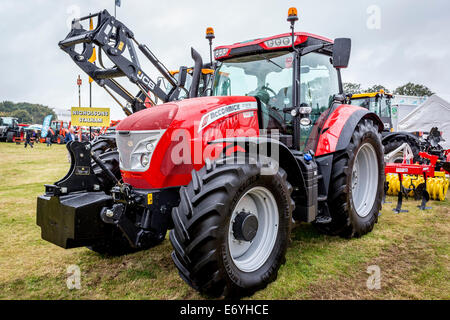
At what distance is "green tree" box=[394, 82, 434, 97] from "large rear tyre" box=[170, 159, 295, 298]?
57054 millimetres

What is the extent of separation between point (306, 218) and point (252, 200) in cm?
75

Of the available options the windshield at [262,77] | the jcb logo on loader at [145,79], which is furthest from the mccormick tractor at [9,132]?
the windshield at [262,77]

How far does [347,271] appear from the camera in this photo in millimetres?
3186

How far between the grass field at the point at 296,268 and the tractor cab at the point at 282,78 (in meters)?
1.30

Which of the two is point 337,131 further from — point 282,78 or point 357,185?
point 357,185

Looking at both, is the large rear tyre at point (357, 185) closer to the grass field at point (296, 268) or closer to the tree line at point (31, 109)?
the grass field at point (296, 268)

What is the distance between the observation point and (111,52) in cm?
430

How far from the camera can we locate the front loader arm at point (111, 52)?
4.25 metres

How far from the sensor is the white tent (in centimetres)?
1565

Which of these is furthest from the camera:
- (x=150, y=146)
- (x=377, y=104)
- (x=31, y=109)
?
(x=31, y=109)

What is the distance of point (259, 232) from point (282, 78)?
179 centimetres

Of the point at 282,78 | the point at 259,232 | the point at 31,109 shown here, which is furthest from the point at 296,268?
the point at 31,109

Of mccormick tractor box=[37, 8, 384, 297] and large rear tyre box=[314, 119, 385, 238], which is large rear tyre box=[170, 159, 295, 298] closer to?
mccormick tractor box=[37, 8, 384, 297]
